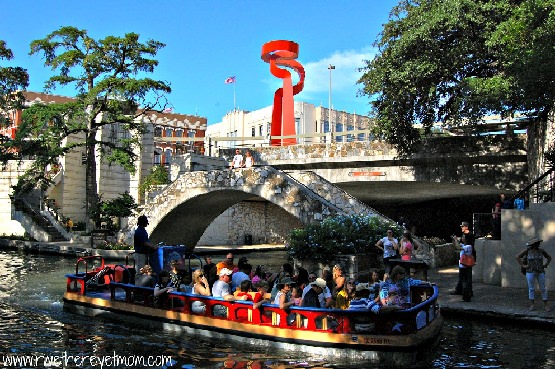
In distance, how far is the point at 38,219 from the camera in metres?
35.2

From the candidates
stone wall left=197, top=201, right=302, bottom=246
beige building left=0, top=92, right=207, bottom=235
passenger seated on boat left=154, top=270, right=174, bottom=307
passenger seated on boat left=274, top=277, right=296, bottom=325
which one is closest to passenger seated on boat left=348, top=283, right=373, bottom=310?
passenger seated on boat left=274, top=277, right=296, bottom=325

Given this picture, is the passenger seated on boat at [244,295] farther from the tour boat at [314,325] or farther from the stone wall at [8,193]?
the stone wall at [8,193]

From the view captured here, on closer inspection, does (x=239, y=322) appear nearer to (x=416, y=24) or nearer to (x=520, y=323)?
(x=520, y=323)

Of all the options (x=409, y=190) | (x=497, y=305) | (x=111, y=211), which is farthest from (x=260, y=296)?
(x=111, y=211)

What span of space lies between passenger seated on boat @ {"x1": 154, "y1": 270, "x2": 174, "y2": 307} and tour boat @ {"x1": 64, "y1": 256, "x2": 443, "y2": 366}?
13 centimetres

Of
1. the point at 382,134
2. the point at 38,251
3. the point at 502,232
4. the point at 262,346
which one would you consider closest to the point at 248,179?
the point at 382,134

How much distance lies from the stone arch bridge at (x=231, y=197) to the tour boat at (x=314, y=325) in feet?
25.7

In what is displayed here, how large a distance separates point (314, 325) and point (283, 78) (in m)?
33.9

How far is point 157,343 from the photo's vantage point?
11562 mm

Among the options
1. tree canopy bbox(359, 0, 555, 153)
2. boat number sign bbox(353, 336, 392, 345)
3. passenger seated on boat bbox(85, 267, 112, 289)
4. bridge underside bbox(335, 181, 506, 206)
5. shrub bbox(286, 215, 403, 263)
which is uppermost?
tree canopy bbox(359, 0, 555, 153)

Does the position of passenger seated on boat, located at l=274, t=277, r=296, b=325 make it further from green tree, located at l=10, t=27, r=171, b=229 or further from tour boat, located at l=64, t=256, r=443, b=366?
green tree, located at l=10, t=27, r=171, b=229

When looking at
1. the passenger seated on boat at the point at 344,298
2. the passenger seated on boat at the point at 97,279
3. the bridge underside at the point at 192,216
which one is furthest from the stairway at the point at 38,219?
the passenger seated on boat at the point at 344,298

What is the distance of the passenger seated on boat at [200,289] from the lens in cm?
1215

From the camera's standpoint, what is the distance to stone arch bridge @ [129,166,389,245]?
20.1 meters
